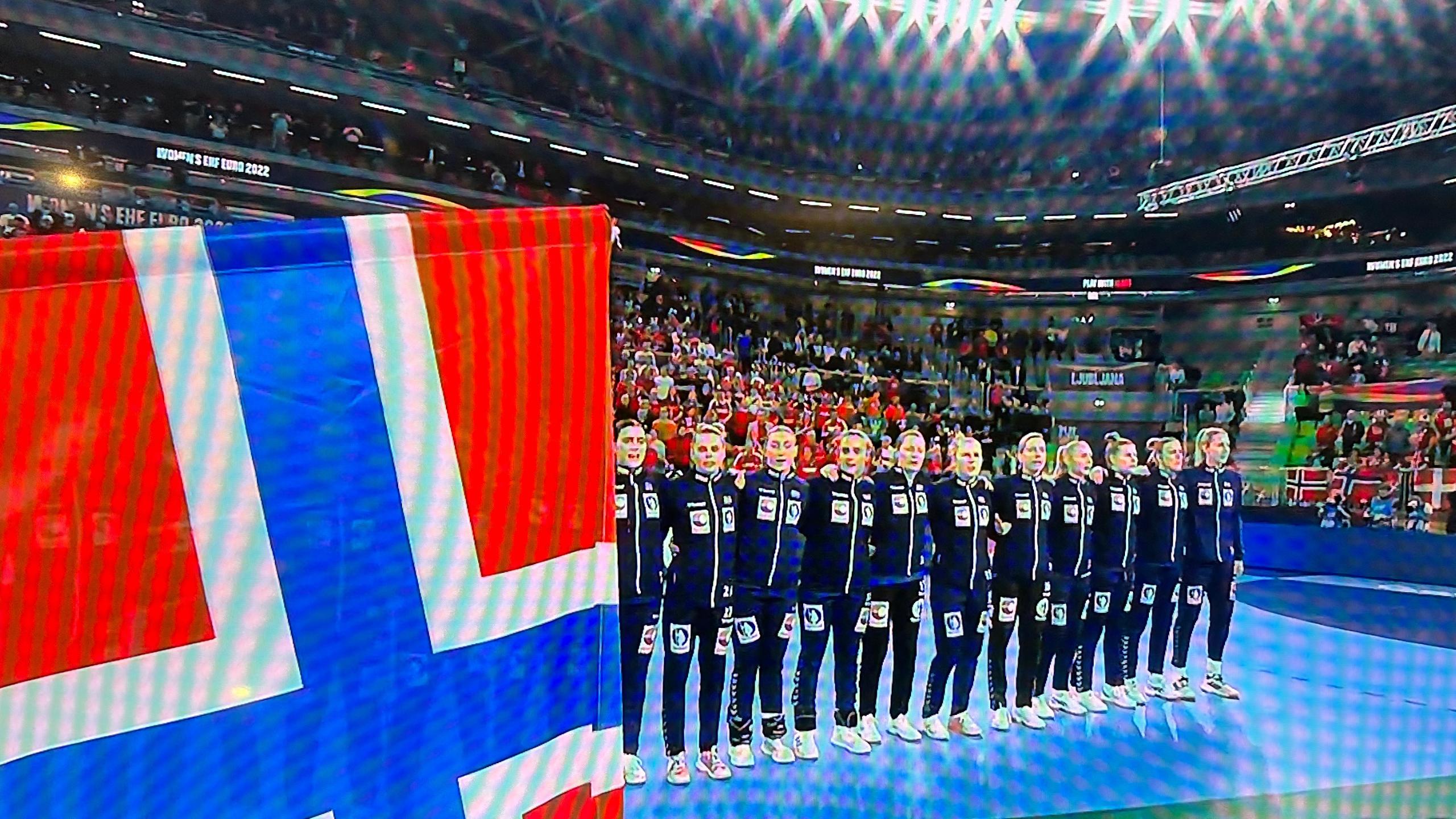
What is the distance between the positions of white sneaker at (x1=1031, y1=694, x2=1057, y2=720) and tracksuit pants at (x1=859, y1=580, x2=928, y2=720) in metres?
0.81

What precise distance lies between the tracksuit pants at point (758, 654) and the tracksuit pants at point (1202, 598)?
8.61ft

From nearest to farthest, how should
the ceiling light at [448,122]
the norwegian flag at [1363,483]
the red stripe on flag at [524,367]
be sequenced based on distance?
the red stripe on flag at [524,367], the norwegian flag at [1363,483], the ceiling light at [448,122]

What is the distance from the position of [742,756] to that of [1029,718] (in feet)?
5.45

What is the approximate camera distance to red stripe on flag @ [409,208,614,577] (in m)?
1.08

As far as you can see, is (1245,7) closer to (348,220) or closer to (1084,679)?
(1084,679)

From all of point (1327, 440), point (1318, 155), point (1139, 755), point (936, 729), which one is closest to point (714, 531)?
point (936, 729)

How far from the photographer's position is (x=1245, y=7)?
12766 millimetres

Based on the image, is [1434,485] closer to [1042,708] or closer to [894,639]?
[1042,708]

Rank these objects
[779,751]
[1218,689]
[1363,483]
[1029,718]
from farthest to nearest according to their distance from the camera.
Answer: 1. [1363,483]
2. [1218,689]
3. [1029,718]
4. [779,751]

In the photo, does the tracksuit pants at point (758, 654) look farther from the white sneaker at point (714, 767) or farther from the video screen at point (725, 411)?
the white sneaker at point (714, 767)

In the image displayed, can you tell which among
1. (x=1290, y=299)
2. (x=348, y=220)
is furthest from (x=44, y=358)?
(x=1290, y=299)

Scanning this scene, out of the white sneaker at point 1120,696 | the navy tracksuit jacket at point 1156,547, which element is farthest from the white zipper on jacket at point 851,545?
the white sneaker at point 1120,696

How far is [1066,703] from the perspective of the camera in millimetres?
5469

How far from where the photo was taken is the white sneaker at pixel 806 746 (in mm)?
4609
